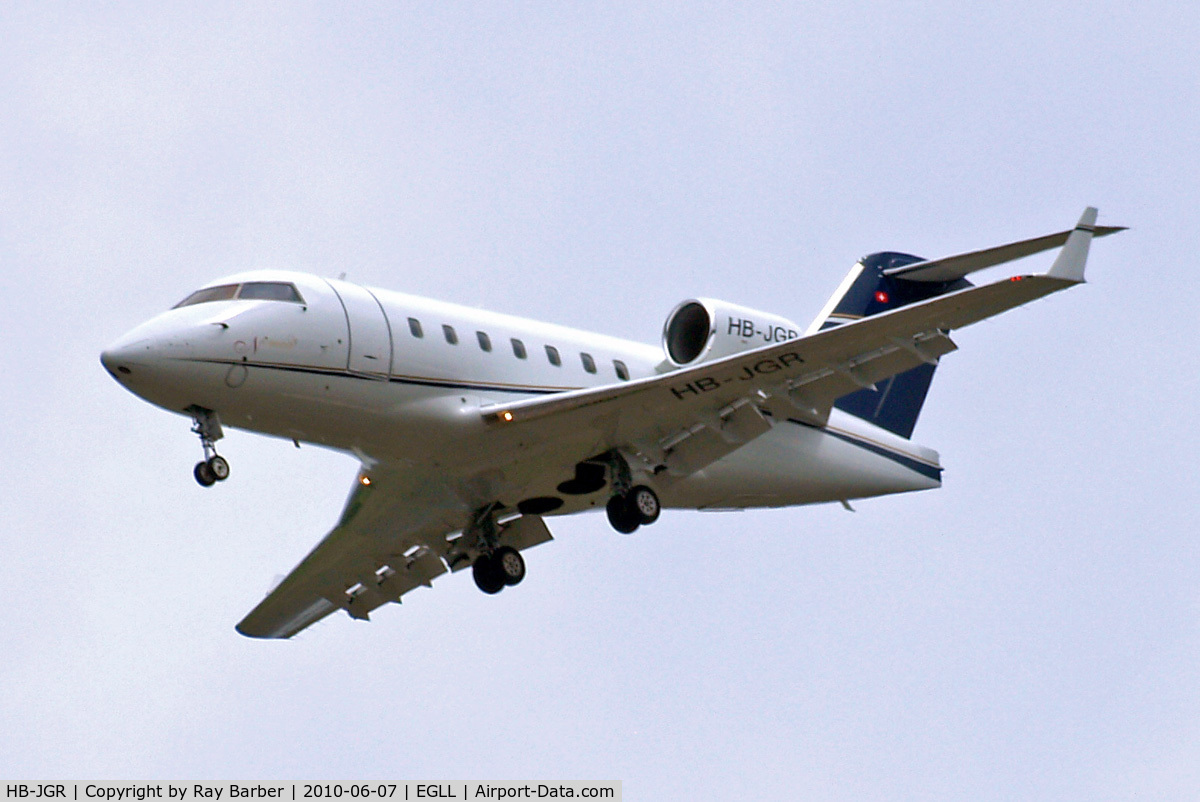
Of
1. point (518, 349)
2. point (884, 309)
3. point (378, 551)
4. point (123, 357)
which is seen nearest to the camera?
point (123, 357)

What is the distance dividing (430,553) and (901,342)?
6998mm

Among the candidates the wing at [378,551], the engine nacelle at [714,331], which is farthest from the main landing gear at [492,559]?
the engine nacelle at [714,331]

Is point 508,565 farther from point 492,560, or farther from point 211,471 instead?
point 211,471

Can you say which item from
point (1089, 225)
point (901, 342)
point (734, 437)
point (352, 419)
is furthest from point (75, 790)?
point (1089, 225)

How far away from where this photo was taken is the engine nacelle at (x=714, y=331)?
72.1 ft

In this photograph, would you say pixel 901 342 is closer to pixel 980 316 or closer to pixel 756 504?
pixel 980 316

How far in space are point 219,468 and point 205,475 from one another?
17cm

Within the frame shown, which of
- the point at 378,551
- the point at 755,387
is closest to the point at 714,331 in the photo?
the point at 755,387

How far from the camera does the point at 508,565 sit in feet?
74.8

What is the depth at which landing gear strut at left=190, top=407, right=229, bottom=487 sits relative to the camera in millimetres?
19000

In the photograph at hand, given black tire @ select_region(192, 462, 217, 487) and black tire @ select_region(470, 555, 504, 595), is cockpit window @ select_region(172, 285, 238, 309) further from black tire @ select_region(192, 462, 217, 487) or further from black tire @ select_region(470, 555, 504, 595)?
black tire @ select_region(470, 555, 504, 595)

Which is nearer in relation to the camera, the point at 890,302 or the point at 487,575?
the point at 487,575

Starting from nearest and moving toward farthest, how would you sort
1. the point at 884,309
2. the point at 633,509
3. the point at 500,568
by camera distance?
1. the point at 633,509
2. the point at 500,568
3. the point at 884,309

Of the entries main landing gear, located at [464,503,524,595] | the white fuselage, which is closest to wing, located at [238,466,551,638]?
main landing gear, located at [464,503,524,595]
